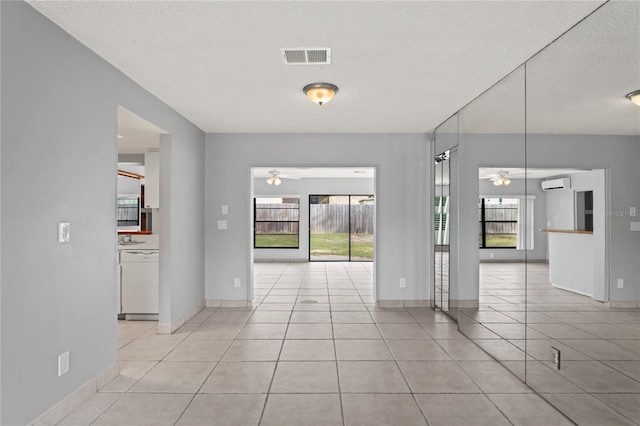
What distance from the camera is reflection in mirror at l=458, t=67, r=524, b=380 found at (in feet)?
9.81

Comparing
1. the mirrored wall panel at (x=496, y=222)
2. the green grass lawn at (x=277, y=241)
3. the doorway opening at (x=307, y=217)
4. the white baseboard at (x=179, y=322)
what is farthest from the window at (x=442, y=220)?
the green grass lawn at (x=277, y=241)

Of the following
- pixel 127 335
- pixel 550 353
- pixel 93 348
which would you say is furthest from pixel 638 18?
pixel 127 335

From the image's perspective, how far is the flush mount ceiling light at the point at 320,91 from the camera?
340 centimetres

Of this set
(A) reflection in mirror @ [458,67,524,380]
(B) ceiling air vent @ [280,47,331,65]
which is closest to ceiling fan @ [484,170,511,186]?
(A) reflection in mirror @ [458,67,524,380]

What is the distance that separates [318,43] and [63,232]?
2082 mm

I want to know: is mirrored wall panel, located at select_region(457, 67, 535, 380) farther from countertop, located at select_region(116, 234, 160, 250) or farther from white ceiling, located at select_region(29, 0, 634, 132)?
countertop, located at select_region(116, 234, 160, 250)

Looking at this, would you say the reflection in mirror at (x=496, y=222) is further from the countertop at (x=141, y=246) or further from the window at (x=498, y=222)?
the countertop at (x=141, y=246)

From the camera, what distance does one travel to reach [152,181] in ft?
17.0

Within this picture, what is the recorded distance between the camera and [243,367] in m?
3.24

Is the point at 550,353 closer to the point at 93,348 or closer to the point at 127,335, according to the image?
the point at 93,348

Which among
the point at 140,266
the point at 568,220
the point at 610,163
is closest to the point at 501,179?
the point at 568,220

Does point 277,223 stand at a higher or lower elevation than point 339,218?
lower

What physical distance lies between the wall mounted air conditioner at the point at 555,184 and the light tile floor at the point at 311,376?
1.26 metres

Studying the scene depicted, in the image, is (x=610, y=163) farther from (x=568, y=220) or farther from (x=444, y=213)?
(x=444, y=213)
